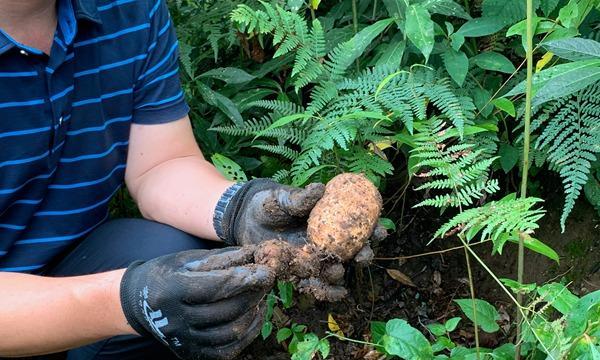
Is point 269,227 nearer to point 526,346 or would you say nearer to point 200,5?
point 526,346

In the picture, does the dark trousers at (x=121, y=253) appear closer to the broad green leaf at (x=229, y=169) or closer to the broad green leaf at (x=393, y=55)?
the broad green leaf at (x=229, y=169)

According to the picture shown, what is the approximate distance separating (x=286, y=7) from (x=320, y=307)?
105 cm

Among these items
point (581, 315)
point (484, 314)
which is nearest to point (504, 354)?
point (484, 314)

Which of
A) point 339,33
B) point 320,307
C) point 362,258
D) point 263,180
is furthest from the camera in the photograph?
point 320,307

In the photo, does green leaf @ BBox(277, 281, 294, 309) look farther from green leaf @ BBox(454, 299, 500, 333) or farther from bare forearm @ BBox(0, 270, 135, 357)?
bare forearm @ BBox(0, 270, 135, 357)

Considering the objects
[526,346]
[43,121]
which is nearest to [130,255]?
[43,121]

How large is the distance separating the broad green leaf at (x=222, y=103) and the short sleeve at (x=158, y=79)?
29 centimetres

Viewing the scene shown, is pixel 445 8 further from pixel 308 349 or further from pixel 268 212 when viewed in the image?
pixel 308 349

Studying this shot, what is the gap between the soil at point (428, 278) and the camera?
259 cm

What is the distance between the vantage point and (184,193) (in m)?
2.08

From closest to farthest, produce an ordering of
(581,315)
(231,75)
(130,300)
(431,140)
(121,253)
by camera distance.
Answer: (581,315) < (130,300) < (431,140) < (121,253) < (231,75)

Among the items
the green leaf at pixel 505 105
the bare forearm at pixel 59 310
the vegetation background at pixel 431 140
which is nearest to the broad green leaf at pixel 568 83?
the vegetation background at pixel 431 140

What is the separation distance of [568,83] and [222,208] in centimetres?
89

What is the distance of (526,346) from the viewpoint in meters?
1.97
